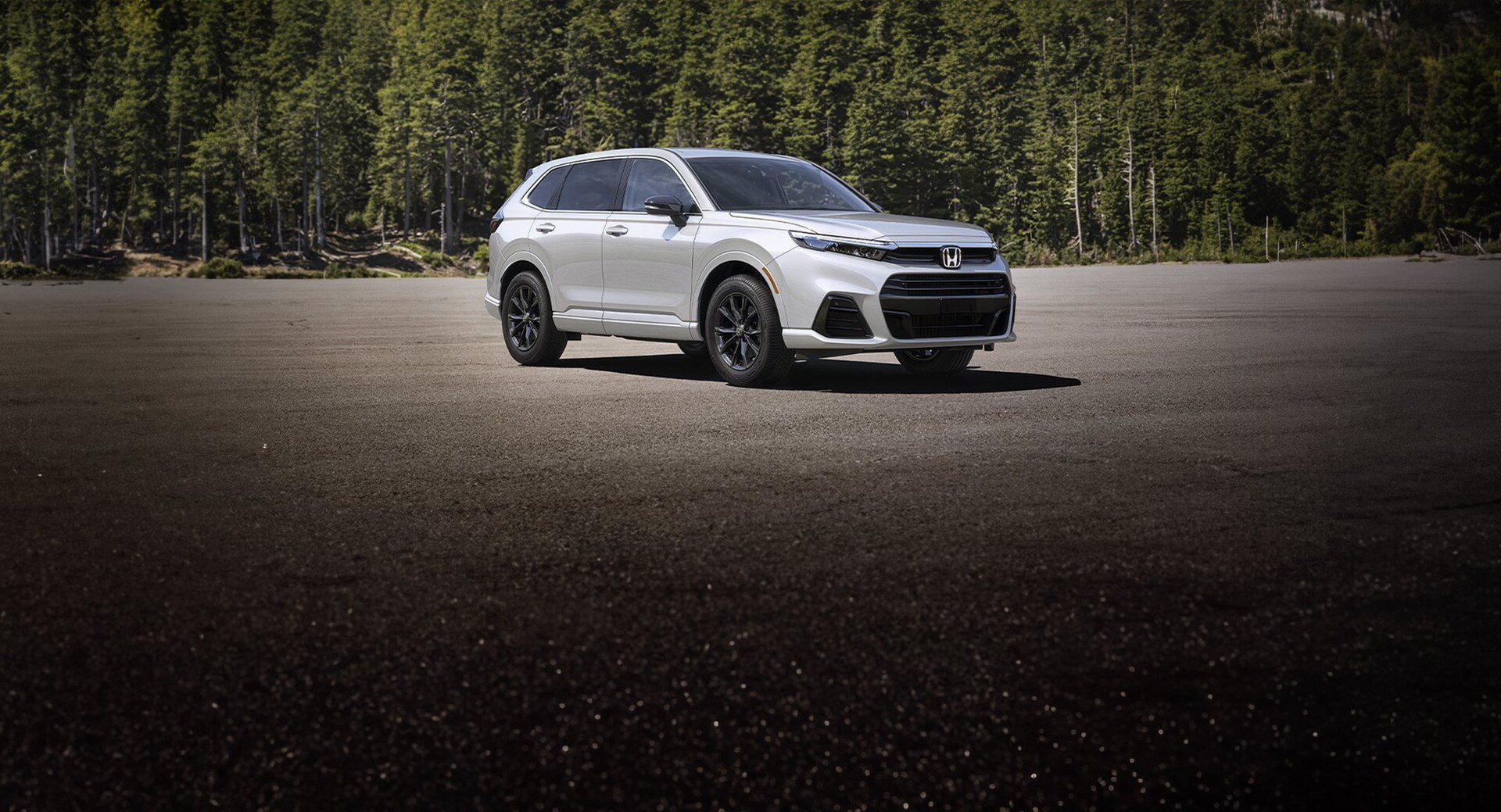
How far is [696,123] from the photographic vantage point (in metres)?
107

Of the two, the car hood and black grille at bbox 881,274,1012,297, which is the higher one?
the car hood

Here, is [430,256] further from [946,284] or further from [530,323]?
[946,284]

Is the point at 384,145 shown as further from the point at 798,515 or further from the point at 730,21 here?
the point at 798,515

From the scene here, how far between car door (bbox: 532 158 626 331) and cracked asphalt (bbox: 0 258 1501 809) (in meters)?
2.80

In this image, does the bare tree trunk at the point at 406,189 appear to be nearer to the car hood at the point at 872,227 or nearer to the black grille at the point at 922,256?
the car hood at the point at 872,227

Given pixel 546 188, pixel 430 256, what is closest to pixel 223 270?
pixel 430 256

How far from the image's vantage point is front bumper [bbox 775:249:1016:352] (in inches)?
432

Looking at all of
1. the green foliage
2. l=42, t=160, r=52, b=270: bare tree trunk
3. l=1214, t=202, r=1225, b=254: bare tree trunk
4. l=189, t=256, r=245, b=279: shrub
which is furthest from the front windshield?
l=1214, t=202, r=1225, b=254: bare tree trunk

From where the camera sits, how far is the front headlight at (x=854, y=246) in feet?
36.3

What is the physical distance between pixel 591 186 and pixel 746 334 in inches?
104

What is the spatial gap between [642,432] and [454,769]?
5.69 meters

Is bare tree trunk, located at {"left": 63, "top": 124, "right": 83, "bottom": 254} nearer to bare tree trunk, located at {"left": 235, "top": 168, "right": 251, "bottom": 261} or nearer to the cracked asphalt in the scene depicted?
bare tree trunk, located at {"left": 235, "top": 168, "right": 251, "bottom": 261}

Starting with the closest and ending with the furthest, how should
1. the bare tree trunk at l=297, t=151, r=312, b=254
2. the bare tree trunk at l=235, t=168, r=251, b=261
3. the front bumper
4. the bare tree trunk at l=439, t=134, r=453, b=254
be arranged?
the front bumper < the bare tree trunk at l=235, t=168, r=251, b=261 < the bare tree trunk at l=439, t=134, r=453, b=254 < the bare tree trunk at l=297, t=151, r=312, b=254

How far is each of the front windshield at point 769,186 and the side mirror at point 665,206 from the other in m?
0.32
